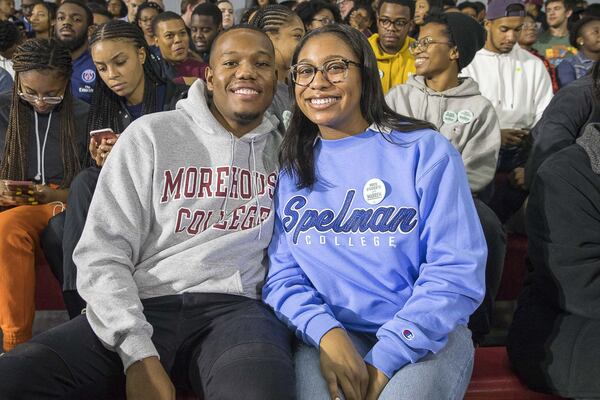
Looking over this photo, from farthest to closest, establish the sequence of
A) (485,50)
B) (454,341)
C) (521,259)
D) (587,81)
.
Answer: (485,50) < (521,259) < (587,81) < (454,341)

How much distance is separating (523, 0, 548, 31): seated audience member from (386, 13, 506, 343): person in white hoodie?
Result: 3733 millimetres

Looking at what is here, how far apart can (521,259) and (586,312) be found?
1.34m

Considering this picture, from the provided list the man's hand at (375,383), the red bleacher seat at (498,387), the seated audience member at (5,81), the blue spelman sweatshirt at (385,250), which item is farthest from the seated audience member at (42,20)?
the man's hand at (375,383)

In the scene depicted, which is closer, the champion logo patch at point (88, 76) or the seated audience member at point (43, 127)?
the seated audience member at point (43, 127)

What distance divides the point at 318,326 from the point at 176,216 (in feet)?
1.89

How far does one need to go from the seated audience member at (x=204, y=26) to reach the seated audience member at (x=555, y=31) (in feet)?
10.5

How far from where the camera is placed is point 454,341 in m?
2.11

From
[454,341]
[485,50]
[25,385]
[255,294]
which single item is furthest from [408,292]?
[485,50]

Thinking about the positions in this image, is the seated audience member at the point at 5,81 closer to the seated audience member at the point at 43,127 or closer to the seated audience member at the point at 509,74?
the seated audience member at the point at 43,127

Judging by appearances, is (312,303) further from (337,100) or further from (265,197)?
(337,100)

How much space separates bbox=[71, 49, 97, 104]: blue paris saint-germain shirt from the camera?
4578 millimetres

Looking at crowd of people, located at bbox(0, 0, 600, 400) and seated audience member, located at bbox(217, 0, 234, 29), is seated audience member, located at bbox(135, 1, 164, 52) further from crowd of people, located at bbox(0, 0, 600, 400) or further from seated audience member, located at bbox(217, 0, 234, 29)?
crowd of people, located at bbox(0, 0, 600, 400)

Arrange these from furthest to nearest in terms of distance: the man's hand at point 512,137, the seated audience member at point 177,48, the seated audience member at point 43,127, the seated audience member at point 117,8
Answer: the seated audience member at point 117,8 < the seated audience member at point 177,48 < the man's hand at point 512,137 < the seated audience member at point 43,127

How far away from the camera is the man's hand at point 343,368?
1953mm
